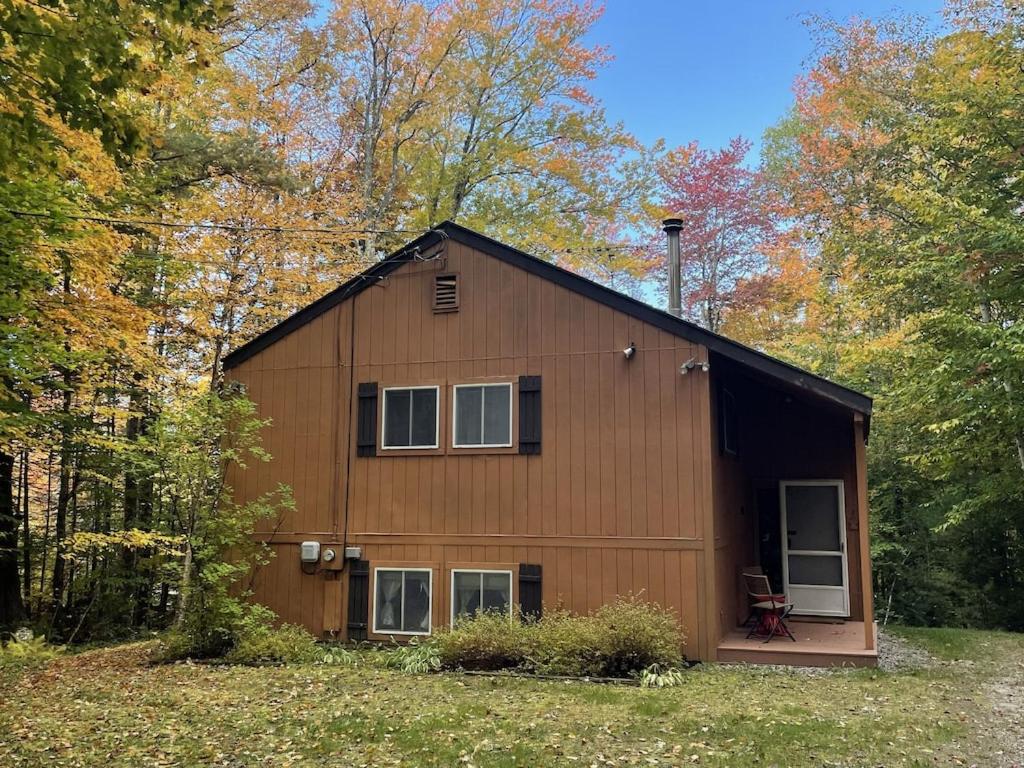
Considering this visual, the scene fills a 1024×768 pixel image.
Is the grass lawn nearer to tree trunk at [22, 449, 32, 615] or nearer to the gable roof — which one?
the gable roof

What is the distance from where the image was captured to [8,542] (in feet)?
36.9

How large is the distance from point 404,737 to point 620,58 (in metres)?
17.4

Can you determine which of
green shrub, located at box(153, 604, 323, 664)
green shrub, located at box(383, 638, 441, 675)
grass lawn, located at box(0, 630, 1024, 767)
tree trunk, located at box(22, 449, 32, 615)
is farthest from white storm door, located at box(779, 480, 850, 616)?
tree trunk, located at box(22, 449, 32, 615)

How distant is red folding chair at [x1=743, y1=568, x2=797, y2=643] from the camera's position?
865 centimetres

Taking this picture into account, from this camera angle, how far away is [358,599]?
30.5 feet

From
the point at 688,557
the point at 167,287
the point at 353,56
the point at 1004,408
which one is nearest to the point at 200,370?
the point at 167,287

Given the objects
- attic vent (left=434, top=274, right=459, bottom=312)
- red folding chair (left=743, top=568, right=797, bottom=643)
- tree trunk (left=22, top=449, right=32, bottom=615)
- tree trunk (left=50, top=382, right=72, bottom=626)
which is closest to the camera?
red folding chair (left=743, top=568, right=797, bottom=643)

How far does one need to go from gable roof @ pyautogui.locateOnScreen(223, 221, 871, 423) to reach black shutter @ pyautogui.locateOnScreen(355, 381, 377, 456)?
130 centimetres

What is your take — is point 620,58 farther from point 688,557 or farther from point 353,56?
point 688,557

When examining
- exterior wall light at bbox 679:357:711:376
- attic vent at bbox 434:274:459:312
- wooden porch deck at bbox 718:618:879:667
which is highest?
attic vent at bbox 434:274:459:312

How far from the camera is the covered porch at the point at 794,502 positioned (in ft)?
32.7

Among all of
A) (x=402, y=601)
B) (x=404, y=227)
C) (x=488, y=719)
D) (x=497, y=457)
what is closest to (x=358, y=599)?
(x=402, y=601)

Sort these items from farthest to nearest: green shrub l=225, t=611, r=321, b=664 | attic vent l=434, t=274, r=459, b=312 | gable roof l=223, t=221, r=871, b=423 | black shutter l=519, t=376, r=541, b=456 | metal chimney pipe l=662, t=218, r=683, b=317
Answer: metal chimney pipe l=662, t=218, r=683, b=317 → attic vent l=434, t=274, r=459, b=312 → black shutter l=519, t=376, r=541, b=456 → green shrub l=225, t=611, r=321, b=664 → gable roof l=223, t=221, r=871, b=423

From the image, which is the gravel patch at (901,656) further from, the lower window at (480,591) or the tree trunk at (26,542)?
the tree trunk at (26,542)
